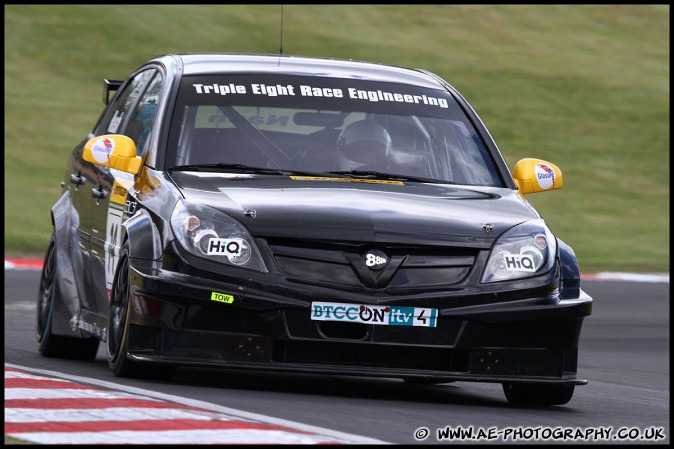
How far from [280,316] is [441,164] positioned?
5.29 feet

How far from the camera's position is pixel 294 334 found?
6.25m

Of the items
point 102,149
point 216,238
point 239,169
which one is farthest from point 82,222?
point 216,238

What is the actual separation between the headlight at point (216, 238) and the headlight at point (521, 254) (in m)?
0.96

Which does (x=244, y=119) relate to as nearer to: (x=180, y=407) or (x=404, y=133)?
(x=404, y=133)

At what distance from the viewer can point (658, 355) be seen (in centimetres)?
1083

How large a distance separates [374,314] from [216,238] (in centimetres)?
71

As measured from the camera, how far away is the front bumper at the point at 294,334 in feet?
20.5

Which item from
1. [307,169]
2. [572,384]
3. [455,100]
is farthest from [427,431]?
[455,100]

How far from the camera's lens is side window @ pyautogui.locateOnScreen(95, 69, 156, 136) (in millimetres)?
8234

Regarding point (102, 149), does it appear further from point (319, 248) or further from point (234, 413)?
point (234, 413)

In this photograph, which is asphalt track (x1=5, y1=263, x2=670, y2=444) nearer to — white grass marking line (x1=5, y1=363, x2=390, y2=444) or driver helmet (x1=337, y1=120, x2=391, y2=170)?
white grass marking line (x1=5, y1=363, x2=390, y2=444)

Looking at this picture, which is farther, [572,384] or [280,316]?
[572,384]

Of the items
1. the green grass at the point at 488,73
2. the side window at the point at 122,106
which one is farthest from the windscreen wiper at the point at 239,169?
the green grass at the point at 488,73

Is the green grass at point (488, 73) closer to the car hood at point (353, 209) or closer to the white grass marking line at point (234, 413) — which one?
the car hood at point (353, 209)
